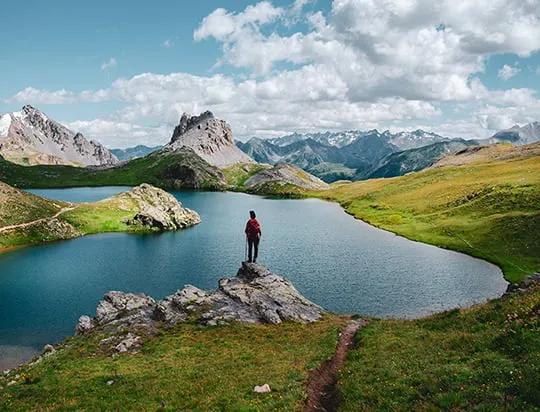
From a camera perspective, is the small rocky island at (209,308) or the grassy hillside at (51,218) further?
the grassy hillside at (51,218)

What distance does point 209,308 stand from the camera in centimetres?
5444

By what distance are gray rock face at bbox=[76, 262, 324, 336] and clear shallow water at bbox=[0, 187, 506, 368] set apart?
1033 cm

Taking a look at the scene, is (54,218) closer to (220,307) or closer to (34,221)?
(34,221)

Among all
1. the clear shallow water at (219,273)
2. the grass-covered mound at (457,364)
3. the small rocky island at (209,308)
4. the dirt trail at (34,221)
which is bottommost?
the clear shallow water at (219,273)

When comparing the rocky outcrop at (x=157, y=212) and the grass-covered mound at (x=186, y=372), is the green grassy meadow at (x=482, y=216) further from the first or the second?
the rocky outcrop at (x=157, y=212)

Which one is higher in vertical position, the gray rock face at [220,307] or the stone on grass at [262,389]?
the stone on grass at [262,389]

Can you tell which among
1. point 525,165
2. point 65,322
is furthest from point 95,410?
point 525,165

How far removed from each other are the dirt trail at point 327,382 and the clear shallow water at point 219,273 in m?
30.3

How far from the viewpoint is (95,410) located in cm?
2817

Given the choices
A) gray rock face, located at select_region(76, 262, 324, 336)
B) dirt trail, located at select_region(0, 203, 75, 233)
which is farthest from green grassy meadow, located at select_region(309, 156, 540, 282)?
dirt trail, located at select_region(0, 203, 75, 233)

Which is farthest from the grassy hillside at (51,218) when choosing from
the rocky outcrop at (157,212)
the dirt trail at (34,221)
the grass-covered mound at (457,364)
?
the grass-covered mound at (457,364)

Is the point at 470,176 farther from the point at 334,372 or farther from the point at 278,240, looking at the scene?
the point at 334,372

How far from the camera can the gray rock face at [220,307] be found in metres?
52.1

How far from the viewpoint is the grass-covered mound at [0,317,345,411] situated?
28.6 metres
